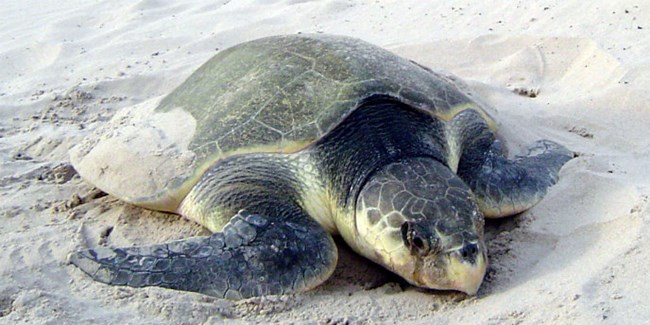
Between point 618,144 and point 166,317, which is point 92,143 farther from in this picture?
point 618,144

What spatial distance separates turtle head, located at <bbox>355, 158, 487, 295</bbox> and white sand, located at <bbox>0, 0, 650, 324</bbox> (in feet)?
0.28

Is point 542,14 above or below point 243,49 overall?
below

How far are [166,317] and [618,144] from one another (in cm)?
205

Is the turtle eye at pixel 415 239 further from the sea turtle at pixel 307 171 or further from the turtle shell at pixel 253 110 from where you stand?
the turtle shell at pixel 253 110

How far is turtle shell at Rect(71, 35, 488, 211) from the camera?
2475 millimetres

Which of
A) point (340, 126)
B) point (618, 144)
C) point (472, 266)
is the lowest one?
point (618, 144)

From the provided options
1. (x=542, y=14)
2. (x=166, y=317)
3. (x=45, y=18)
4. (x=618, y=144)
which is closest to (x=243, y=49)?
(x=166, y=317)

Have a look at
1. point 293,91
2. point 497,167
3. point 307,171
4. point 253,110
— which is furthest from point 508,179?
point 253,110

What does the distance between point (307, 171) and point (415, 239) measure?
55 cm

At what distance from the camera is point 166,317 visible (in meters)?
1.87

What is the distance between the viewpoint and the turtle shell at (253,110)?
2.47 metres

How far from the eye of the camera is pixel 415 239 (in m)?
2.02

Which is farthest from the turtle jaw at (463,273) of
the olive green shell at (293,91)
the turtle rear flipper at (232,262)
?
the olive green shell at (293,91)

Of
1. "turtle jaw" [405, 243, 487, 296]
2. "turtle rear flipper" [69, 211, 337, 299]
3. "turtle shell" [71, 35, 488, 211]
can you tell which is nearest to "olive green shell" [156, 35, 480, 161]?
"turtle shell" [71, 35, 488, 211]
